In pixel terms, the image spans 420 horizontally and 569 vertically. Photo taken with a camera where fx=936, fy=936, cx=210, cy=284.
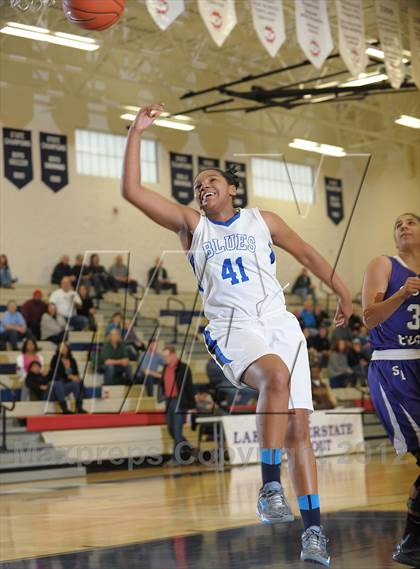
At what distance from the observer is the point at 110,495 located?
1057 centimetres

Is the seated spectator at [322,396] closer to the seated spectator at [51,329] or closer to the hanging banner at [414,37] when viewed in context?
the seated spectator at [51,329]

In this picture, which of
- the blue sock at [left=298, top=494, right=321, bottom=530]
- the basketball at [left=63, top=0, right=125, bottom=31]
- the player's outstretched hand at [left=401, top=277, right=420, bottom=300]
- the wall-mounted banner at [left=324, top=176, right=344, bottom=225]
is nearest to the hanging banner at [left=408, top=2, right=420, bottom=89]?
the wall-mounted banner at [left=324, top=176, right=344, bottom=225]

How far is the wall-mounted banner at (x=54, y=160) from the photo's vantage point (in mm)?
18719

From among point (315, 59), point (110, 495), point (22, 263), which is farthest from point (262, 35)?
point (22, 263)

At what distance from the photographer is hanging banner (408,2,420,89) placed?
44.6 feet

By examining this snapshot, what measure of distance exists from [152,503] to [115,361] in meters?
4.53

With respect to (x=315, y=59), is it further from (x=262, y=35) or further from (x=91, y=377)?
(x=91, y=377)

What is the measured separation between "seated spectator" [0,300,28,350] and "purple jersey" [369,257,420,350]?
10.6m

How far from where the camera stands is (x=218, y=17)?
36.9ft

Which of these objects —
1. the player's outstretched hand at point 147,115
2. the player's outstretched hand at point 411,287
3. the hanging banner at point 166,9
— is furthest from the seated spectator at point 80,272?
the player's outstretched hand at point 147,115

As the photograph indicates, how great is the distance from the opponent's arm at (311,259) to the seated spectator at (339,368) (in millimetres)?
11791

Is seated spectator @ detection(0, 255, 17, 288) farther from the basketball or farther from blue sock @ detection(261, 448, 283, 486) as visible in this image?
blue sock @ detection(261, 448, 283, 486)

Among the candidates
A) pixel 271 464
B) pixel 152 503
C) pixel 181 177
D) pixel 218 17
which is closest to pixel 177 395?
pixel 152 503

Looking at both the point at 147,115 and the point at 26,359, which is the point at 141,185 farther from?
the point at 26,359
